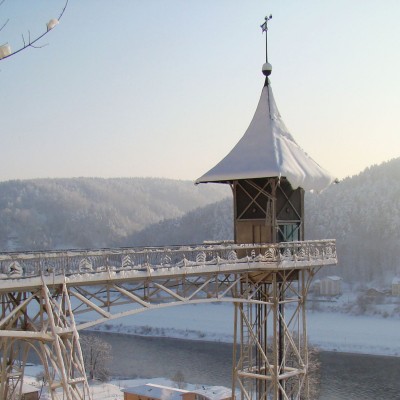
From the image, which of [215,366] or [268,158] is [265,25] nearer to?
[268,158]

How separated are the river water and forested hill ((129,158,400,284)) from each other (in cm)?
4892

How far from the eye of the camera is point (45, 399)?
153ft

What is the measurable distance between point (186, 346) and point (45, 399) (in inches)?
1032

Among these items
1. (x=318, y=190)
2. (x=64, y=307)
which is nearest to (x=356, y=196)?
(x=318, y=190)

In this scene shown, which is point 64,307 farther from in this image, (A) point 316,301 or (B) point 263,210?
(A) point 316,301

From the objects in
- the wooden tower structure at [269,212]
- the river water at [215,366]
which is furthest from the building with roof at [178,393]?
the wooden tower structure at [269,212]

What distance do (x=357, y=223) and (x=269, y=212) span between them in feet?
370

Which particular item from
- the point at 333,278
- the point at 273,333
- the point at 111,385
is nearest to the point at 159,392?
the point at 111,385

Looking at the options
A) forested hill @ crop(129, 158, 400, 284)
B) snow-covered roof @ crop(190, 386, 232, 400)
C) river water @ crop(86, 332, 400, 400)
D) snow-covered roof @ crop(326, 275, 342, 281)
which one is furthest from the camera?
forested hill @ crop(129, 158, 400, 284)

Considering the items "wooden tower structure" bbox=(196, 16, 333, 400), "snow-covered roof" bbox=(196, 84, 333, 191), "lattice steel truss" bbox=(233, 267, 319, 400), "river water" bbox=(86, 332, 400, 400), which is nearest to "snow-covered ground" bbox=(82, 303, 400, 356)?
"river water" bbox=(86, 332, 400, 400)

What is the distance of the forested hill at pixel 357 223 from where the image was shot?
11688 cm

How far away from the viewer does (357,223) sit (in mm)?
129875

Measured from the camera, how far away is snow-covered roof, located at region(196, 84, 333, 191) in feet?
67.5

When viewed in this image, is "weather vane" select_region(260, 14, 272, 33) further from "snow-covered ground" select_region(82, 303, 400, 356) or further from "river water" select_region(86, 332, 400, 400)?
"snow-covered ground" select_region(82, 303, 400, 356)
